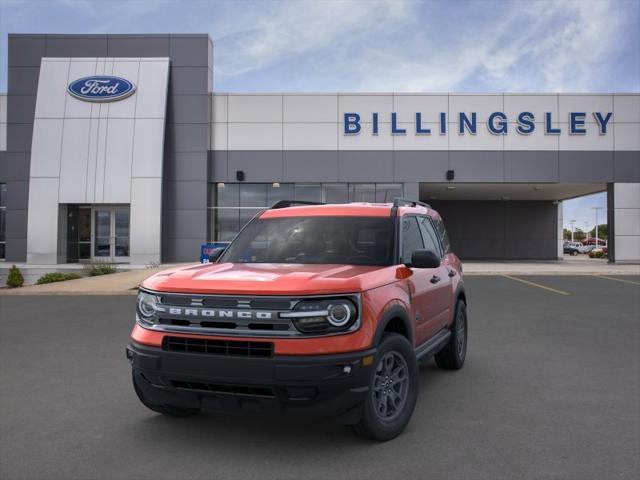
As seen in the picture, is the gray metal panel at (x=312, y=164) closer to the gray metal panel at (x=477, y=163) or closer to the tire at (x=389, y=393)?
the gray metal panel at (x=477, y=163)

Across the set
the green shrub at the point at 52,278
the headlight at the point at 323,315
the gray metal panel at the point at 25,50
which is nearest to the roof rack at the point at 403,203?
the headlight at the point at 323,315

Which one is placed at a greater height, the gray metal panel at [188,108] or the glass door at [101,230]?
the gray metal panel at [188,108]

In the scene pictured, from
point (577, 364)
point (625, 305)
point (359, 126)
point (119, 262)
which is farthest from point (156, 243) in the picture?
point (577, 364)

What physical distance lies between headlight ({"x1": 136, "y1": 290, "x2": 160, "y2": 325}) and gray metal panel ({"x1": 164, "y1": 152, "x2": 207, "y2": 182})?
23387mm

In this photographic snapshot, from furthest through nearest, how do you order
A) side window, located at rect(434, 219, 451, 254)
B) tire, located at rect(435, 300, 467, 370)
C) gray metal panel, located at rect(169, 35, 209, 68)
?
gray metal panel, located at rect(169, 35, 209, 68), side window, located at rect(434, 219, 451, 254), tire, located at rect(435, 300, 467, 370)

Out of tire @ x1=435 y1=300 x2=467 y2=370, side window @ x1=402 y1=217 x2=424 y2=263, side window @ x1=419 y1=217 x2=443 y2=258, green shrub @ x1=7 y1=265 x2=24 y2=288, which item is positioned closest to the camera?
side window @ x1=402 y1=217 x2=424 y2=263

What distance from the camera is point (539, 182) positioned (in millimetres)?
27312

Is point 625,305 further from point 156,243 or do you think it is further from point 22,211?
point 22,211

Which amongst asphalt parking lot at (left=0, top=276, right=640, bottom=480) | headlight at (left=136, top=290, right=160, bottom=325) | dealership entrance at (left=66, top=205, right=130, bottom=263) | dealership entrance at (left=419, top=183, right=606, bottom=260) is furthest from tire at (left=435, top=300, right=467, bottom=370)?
dealership entrance at (left=419, top=183, right=606, bottom=260)

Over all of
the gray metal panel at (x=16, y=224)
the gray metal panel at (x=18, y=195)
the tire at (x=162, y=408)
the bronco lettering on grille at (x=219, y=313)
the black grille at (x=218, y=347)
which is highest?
the gray metal panel at (x=18, y=195)

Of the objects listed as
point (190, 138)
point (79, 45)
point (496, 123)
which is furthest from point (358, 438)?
point (79, 45)

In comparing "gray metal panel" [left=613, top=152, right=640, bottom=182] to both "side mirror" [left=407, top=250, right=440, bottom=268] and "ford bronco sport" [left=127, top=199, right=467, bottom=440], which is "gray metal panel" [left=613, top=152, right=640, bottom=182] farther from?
"side mirror" [left=407, top=250, right=440, bottom=268]

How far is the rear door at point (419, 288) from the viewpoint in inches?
183

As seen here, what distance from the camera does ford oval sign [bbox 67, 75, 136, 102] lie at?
26.3 meters
